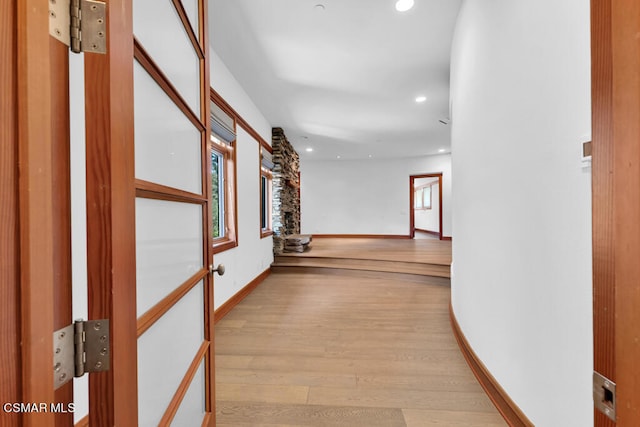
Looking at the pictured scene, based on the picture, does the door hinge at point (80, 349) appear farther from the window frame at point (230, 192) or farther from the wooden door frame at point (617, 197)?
the window frame at point (230, 192)

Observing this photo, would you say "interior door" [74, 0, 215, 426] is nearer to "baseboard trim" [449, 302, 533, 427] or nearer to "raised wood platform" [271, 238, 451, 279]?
"baseboard trim" [449, 302, 533, 427]

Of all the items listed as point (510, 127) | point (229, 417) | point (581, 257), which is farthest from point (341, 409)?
point (510, 127)

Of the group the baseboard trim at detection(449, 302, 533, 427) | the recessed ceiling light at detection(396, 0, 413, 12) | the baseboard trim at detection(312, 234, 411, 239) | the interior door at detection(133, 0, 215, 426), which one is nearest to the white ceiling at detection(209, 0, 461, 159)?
the recessed ceiling light at detection(396, 0, 413, 12)

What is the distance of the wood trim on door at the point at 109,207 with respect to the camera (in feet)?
1.58

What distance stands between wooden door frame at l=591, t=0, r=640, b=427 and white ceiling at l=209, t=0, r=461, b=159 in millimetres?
1933

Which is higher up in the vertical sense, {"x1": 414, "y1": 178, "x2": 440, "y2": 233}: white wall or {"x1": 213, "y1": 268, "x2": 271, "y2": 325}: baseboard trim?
{"x1": 414, "y1": 178, "x2": 440, "y2": 233}: white wall

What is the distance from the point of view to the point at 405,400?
1.49 m

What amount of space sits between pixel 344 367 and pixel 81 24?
6.68ft

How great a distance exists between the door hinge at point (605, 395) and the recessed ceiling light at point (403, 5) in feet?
7.56

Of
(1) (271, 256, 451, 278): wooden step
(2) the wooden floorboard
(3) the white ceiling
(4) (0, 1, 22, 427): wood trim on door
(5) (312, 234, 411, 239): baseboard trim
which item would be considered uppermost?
(3) the white ceiling

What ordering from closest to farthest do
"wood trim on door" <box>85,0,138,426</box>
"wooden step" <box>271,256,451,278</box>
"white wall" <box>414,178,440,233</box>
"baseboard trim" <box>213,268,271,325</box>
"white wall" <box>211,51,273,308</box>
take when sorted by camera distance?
"wood trim on door" <box>85,0,138,426</box> → "baseboard trim" <box>213,268,271,325</box> → "white wall" <box>211,51,273,308</box> → "wooden step" <box>271,256,451,278</box> → "white wall" <box>414,178,440,233</box>

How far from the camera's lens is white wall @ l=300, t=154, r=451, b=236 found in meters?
7.73

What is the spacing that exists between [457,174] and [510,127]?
0.97 m

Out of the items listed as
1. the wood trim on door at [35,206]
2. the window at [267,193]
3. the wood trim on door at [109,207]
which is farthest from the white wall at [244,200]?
the wood trim on door at [35,206]
